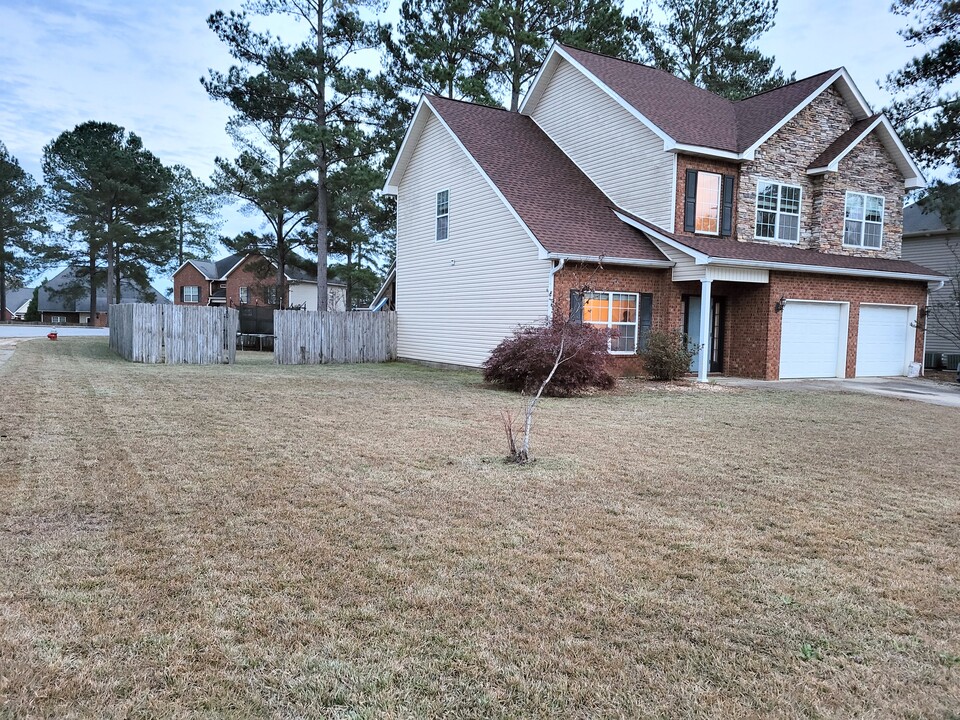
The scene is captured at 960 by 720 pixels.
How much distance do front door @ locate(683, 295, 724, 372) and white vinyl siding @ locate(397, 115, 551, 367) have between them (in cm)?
433

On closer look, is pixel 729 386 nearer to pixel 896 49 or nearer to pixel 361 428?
pixel 361 428

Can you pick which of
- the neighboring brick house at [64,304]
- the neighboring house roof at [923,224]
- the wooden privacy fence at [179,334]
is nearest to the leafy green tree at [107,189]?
the neighboring brick house at [64,304]

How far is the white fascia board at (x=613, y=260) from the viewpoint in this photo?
47.5ft

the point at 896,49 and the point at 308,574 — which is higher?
the point at 896,49

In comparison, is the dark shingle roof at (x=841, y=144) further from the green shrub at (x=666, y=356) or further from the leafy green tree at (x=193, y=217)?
the leafy green tree at (x=193, y=217)

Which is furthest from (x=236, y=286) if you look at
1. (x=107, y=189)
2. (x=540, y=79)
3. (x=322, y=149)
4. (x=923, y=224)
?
(x=923, y=224)

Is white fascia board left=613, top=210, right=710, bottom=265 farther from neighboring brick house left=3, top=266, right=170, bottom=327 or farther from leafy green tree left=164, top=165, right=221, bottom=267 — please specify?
neighboring brick house left=3, top=266, right=170, bottom=327

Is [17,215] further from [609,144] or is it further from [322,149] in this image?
[609,144]

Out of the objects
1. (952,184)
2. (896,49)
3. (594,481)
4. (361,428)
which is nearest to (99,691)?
(594,481)

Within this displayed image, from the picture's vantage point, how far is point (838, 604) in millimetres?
3609

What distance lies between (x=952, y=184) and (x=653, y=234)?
14666 millimetres

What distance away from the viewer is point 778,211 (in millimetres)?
17719

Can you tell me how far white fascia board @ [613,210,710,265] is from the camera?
48.0 feet

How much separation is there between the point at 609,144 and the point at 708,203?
323cm
